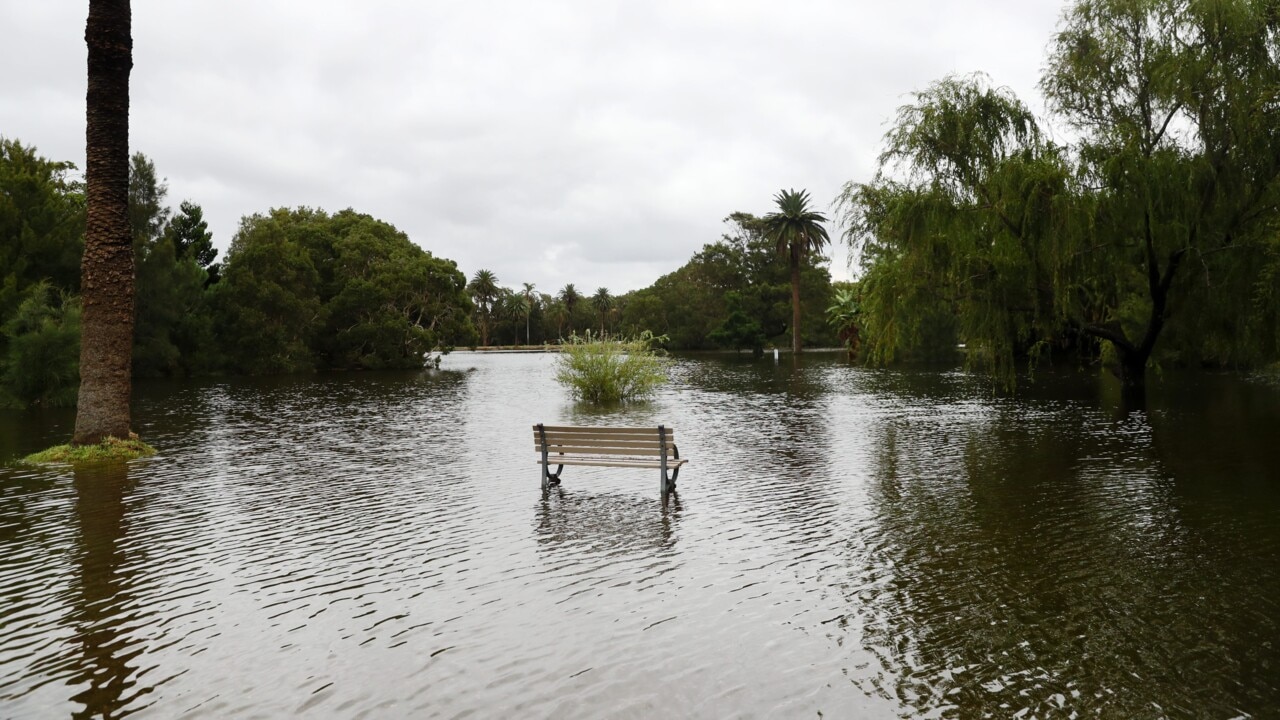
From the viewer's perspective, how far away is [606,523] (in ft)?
34.3

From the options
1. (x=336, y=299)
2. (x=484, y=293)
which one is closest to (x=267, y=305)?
(x=336, y=299)

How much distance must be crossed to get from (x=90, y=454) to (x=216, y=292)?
147 feet

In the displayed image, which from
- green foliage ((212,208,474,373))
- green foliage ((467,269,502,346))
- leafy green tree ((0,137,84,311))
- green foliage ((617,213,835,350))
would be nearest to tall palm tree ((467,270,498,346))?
green foliage ((467,269,502,346))

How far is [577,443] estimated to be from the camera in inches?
496

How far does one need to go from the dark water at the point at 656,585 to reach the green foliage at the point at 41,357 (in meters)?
14.6

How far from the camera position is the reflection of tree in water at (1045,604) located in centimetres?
537

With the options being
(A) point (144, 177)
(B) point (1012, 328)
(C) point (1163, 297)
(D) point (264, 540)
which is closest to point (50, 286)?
(A) point (144, 177)

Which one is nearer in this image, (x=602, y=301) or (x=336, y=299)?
(x=336, y=299)

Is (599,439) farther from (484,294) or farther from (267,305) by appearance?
(484,294)

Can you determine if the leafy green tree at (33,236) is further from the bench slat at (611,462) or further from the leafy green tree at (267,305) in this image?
the bench slat at (611,462)

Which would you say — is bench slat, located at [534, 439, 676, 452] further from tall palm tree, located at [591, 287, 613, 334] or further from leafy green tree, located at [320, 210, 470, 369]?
tall palm tree, located at [591, 287, 613, 334]

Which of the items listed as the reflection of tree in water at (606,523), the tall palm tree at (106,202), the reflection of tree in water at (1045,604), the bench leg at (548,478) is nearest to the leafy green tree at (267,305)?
the tall palm tree at (106,202)

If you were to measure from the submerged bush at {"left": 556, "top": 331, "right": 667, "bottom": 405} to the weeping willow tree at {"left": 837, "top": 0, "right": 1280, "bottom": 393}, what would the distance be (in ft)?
27.5

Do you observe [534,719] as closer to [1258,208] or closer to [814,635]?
[814,635]
